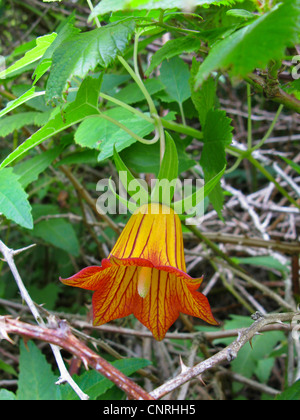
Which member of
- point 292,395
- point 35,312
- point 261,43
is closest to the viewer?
point 261,43

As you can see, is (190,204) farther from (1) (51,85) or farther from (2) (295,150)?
(2) (295,150)

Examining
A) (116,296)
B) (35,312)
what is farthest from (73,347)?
(116,296)

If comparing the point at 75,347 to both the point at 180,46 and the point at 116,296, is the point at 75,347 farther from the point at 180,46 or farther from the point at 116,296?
the point at 180,46

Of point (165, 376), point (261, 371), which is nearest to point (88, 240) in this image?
point (165, 376)

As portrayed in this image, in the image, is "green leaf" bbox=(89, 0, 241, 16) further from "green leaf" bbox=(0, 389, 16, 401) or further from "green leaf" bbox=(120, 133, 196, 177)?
"green leaf" bbox=(0, 389, 16, 401)

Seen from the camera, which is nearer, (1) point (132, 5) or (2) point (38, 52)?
(1) point (132, 5)

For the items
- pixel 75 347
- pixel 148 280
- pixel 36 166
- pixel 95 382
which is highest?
pixel 36 166
